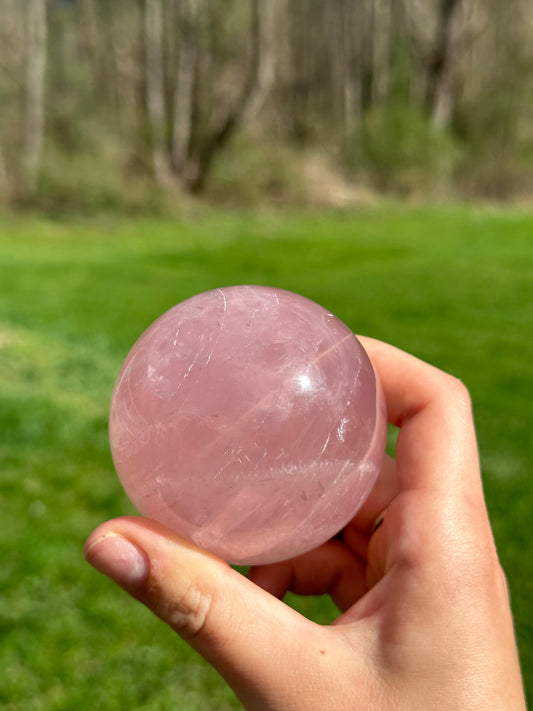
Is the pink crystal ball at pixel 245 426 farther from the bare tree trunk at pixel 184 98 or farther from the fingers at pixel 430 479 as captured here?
the bare tree trunk at pixel 184 98

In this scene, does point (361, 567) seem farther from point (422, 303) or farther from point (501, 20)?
point (501, 20)

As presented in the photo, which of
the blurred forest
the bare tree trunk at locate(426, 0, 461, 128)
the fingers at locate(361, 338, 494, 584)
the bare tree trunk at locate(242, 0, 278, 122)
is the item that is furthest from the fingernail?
the bare tree trunk at locate(426, 0, 461, 128)

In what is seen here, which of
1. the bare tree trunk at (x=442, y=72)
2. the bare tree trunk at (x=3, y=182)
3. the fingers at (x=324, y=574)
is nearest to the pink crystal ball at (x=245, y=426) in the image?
the fingers at (x=324, y=574)

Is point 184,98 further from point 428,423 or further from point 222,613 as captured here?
point 222,613

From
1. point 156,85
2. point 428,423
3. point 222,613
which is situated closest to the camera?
point 222,613

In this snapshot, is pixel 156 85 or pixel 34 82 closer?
pixel 34 82

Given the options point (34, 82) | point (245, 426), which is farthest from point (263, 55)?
point (245, 426)
